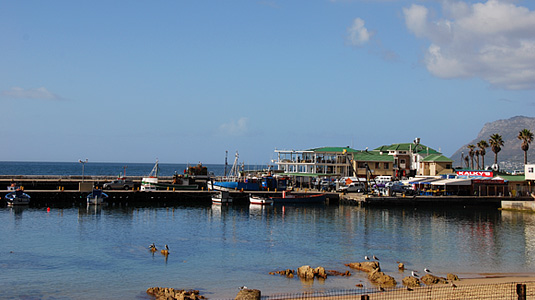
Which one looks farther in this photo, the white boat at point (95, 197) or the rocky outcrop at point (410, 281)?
the white boat at point (95, 197)

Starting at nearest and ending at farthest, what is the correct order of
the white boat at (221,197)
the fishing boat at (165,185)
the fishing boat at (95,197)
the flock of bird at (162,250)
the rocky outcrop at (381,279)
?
the rocky outcrop at (381,279) → the flock of bird at (162,250) → the fishing boat at (95,197) → the white boat at (221,197) → the fishing boat at (165,185)

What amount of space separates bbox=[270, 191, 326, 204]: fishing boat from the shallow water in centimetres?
1184

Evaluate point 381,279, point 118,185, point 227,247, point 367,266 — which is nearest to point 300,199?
point 118,185

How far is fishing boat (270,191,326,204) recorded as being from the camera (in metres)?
87.2

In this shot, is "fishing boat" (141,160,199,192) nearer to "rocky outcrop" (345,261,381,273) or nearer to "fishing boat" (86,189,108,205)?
"fishing boat" (86,189,108,205)

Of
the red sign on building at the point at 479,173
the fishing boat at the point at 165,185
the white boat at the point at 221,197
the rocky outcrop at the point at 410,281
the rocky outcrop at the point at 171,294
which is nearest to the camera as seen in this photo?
the rocky outcrop at the point at 171,294

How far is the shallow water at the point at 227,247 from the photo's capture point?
105ft

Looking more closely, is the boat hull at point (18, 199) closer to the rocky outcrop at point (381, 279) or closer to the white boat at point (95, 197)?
the white boat at point (95, 197)

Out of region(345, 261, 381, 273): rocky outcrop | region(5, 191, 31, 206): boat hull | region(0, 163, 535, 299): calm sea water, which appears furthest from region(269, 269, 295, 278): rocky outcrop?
region(5, 191, 31, 206): boat hull

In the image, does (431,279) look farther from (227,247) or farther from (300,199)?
(300,199)

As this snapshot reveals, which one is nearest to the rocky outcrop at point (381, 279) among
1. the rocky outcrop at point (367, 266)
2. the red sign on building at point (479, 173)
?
the rocky outcrop at point (367, 266)

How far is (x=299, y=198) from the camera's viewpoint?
87.4 meters

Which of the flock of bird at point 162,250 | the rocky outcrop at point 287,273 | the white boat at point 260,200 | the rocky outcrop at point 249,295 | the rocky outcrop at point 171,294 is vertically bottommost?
the rocky outcrop at point 171,294

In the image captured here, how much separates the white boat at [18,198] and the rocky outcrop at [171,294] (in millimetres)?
56624
